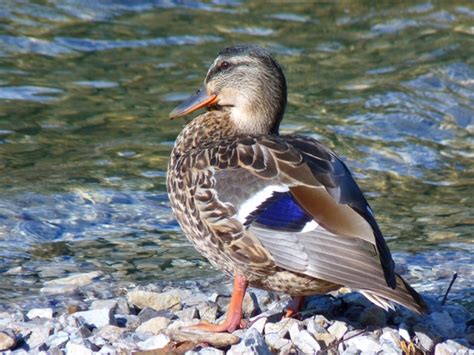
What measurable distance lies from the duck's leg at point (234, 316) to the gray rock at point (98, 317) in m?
0.45

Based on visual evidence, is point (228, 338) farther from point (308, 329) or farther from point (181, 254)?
point (181, 254)

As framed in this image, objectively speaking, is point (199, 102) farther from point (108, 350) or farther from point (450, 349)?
point (450, 349)

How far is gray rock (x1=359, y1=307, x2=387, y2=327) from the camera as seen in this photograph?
509cm

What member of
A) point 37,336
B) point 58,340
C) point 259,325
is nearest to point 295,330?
point 259,325

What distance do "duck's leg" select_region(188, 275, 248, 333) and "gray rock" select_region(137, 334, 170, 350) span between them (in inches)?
6.1

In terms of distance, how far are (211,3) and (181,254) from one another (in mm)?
6083

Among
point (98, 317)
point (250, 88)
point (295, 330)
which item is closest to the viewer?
point (295, 330)

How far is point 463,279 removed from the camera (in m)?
6.14

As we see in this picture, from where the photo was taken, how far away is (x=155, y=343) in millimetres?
4734

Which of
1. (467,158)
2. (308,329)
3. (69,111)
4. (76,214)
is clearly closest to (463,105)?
(467,158)

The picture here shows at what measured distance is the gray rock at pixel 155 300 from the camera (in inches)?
210

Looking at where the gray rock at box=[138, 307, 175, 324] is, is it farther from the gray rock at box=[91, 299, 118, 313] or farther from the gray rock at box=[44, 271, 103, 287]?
the gray rock at box=[44, 271, 103, 287]

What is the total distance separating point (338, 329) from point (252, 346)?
0.53 m

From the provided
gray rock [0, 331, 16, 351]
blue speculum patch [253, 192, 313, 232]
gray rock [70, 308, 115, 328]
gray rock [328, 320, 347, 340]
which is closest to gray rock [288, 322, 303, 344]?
gray rock [328, 320, 347, 340]
